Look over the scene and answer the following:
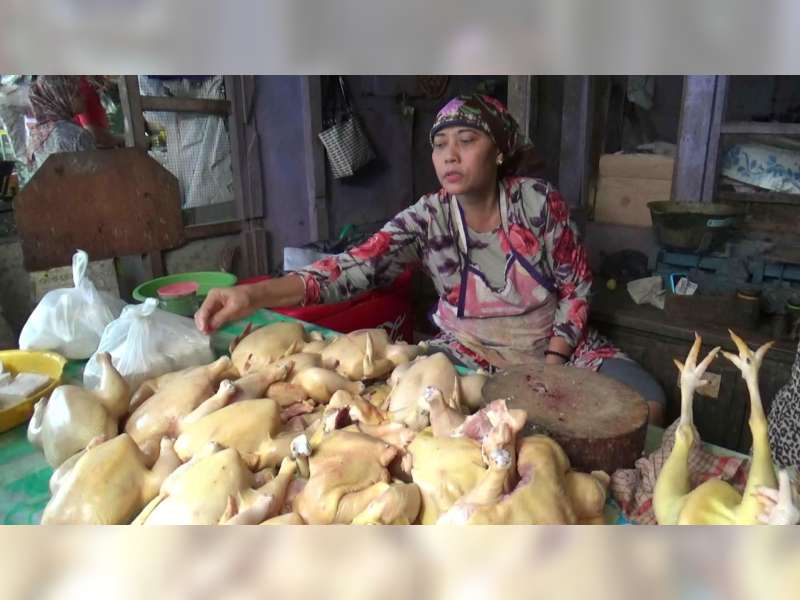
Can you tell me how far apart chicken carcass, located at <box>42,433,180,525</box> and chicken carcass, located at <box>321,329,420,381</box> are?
19.4 inches

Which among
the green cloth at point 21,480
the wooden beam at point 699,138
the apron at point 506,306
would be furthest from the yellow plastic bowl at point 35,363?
the wooden beam at point 699,138

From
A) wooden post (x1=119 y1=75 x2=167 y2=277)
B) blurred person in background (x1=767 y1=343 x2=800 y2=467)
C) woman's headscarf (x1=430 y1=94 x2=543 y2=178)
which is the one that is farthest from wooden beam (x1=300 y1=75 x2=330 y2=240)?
blurred person in background (x1=767 y1=343 x2=800 y2=467)

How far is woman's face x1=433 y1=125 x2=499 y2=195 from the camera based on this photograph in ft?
7.14

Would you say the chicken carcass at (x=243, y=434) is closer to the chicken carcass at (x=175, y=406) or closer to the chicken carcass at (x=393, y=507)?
the chicken carcass at (x=175, y=406)

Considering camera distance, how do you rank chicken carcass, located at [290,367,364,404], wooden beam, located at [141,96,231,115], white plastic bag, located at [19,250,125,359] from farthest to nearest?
wooden beam, located at [141,96,231,115]
white plastic bag, located at [19,250,125,359]
chicken carcass, located at [290,367,364,404]

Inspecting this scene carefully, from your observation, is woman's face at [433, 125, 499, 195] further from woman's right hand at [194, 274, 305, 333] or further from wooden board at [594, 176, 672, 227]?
wooden board at [594, 176, 672, 227]

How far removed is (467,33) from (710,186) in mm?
3341

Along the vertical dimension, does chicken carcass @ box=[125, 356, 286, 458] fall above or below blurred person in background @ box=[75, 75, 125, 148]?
below

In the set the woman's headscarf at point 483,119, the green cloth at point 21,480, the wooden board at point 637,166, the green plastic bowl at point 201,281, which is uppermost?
the woman's headscarf at point 483,119

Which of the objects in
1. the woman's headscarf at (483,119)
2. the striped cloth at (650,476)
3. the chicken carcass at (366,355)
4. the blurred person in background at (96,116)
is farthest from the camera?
the blurred person in background at (96,116)

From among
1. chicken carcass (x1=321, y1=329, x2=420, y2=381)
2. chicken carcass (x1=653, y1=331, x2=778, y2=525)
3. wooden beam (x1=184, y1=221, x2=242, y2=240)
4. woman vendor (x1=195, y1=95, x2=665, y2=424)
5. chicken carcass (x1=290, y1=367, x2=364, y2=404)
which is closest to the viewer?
chicken carcass (x1=653, y1=331, x2=778, y2=525)

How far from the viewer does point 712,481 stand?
0.89 metres

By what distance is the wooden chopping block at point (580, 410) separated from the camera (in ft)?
3.51

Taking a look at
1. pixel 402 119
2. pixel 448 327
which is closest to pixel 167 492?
pixel 448 327
